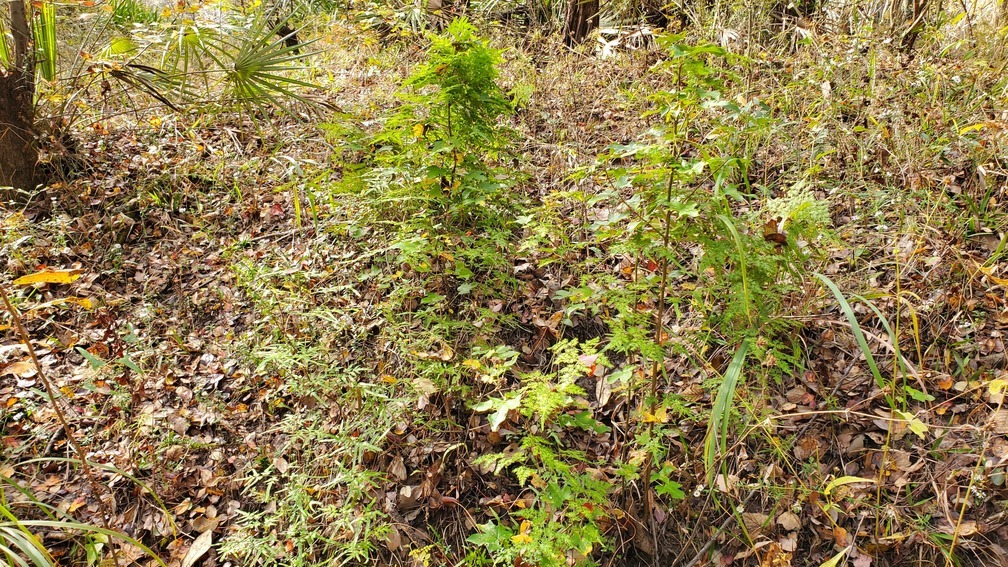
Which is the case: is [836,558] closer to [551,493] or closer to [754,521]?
[754,521]

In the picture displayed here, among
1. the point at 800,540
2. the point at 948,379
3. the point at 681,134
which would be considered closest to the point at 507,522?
the point at 800,540

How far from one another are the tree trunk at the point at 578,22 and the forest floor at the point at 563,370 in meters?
1.94

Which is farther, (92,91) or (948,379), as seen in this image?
(92,91)

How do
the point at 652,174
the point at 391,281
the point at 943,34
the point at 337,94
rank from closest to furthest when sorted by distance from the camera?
the point at 652,174
the point at 391,281
the point at 943,34
the point at 337,94

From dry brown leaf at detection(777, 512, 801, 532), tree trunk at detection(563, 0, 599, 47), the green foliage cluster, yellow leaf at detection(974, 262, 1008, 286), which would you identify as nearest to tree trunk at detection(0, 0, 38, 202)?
the green foliage cluster

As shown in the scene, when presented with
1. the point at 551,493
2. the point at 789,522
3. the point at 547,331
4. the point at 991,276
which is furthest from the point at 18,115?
the point at 991,276

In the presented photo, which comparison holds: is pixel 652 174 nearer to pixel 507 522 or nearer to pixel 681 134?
pixel 681 134

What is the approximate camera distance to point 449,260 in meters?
2.91

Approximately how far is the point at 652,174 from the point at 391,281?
1.53 meters

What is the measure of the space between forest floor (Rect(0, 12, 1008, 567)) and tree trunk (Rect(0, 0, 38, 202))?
0.35 meters

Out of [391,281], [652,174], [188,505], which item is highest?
[652,174]

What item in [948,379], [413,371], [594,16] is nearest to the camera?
[948,379]

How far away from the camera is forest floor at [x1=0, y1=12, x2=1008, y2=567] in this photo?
2.13 meters

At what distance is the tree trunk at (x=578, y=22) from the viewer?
543 cm
